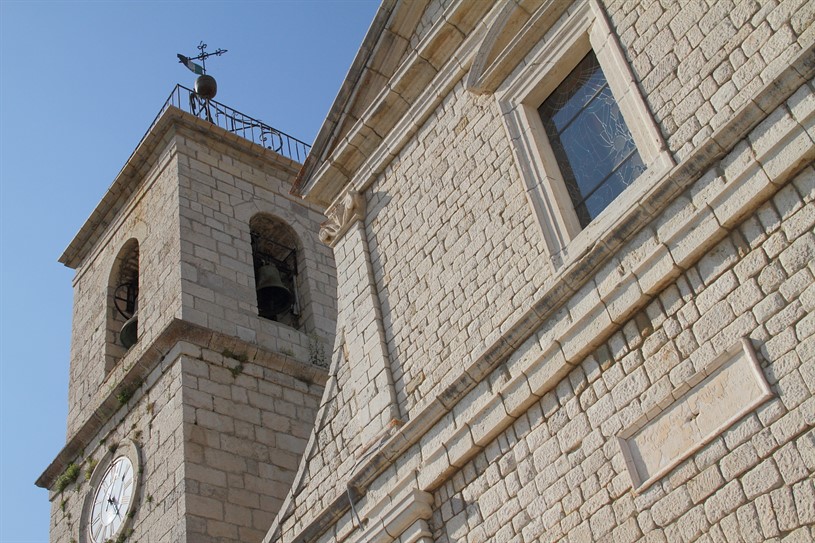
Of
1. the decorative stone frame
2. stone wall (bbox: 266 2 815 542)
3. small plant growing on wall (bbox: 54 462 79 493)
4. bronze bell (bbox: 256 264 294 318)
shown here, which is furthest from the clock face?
the decorative stone frame

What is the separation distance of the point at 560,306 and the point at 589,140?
4.48 ft

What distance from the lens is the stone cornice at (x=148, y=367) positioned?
11195 mm

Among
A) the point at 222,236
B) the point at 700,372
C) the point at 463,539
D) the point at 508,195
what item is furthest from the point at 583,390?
the point at 222,236

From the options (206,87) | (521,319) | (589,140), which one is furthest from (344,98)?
(206,87)

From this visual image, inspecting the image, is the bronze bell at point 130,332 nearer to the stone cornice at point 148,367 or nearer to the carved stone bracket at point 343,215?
the stone cornice at point 148,367

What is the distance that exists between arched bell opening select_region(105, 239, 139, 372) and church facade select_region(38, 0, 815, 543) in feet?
2.81

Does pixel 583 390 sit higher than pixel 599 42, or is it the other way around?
pixel 599 42

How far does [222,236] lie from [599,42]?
6569 millimetres

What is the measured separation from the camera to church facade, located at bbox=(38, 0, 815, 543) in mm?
5633

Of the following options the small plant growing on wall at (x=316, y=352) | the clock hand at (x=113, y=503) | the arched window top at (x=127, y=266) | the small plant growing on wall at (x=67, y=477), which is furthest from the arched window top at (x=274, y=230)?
the clock hand at (x=113, y=503)

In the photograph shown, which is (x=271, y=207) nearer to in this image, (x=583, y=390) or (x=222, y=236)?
(x=222, y=236)

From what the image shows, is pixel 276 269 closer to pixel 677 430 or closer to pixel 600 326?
pixel 600 326

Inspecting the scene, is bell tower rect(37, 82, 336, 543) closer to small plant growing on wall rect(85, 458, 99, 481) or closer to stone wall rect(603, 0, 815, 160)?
small plant growing on wall rect(85, 458, 99, 481)

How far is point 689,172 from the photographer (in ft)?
20.0
